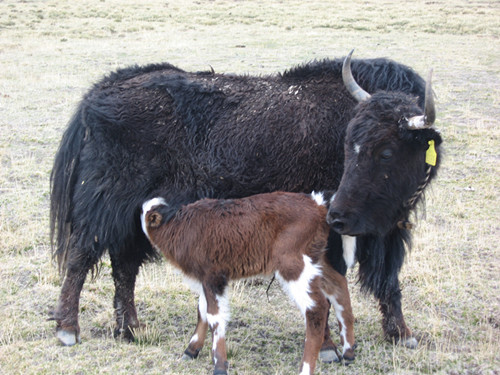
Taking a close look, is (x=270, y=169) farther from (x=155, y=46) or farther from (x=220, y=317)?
(x=155, y=46)

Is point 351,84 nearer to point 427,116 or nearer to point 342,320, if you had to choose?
point 427,116

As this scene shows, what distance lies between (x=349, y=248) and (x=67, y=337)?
2545 millimetres

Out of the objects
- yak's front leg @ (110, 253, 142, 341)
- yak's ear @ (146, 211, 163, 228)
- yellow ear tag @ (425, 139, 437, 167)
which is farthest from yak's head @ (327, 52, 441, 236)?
yak's front leg @ (110, 253, 142, 341)

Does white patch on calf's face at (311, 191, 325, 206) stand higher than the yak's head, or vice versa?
the yak's head

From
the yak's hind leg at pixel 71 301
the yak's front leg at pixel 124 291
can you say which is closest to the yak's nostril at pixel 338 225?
the yak's front leg at pixel 124 291

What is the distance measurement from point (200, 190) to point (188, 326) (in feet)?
4.34

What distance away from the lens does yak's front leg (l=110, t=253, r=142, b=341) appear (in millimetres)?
5504

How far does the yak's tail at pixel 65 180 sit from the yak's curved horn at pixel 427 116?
9.69 feet

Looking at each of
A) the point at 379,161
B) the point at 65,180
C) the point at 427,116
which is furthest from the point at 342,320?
the point at 65,180

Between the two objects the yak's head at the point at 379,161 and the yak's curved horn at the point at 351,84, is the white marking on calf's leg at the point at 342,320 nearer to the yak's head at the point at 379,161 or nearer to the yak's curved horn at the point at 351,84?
the yak's head at the point at 379,161

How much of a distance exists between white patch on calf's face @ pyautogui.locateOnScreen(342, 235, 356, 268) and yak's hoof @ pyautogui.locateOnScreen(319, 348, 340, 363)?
728 millimetres

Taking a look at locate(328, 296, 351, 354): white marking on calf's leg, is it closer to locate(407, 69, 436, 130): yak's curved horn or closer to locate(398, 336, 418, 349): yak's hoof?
locate(398, 336, 418, 349): yak's hoof

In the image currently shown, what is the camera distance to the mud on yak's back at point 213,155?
488cm

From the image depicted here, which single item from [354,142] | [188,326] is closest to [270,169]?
[354,142]
